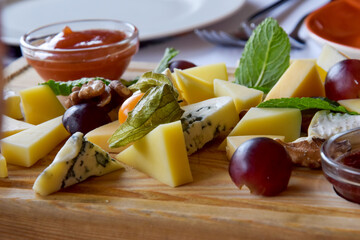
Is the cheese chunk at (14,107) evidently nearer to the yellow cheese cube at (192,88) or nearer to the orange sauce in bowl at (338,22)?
the yellow cheese cube at (192,88)

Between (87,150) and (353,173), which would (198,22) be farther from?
(353,173)

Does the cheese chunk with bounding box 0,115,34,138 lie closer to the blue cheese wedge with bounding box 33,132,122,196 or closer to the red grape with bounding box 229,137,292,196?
the blue cheese wedge with bounding box 33,132,122,196

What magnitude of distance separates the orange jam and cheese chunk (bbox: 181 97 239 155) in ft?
1.93

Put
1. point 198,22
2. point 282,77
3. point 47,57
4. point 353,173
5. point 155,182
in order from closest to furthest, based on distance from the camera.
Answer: point 353,173 < point 155,182 < point 282,77 < point 47,57 < point 198,22

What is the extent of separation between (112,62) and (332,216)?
3.87ft

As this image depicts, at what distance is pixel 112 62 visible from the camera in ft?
6.87

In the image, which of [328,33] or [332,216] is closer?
[332,216]

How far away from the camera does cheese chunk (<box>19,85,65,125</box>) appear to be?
5.73 ft

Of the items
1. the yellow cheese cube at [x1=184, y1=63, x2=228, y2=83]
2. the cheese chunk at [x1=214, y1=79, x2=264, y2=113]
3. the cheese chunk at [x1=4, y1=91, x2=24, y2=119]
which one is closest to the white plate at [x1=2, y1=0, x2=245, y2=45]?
the yellow cheese cube at [x1=184, y1=63, x2=228, y2=83]

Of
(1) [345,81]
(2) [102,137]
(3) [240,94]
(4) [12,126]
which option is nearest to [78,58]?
(4) [12,126]

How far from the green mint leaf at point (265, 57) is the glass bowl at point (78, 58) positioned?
19.7 inches

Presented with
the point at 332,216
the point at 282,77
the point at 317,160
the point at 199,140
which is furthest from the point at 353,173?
the point at 282,77

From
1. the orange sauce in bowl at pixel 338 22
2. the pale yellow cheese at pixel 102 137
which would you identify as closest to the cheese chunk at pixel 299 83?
the pale yellow cheese at pixel 102 137

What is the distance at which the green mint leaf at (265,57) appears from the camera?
1.84 m
